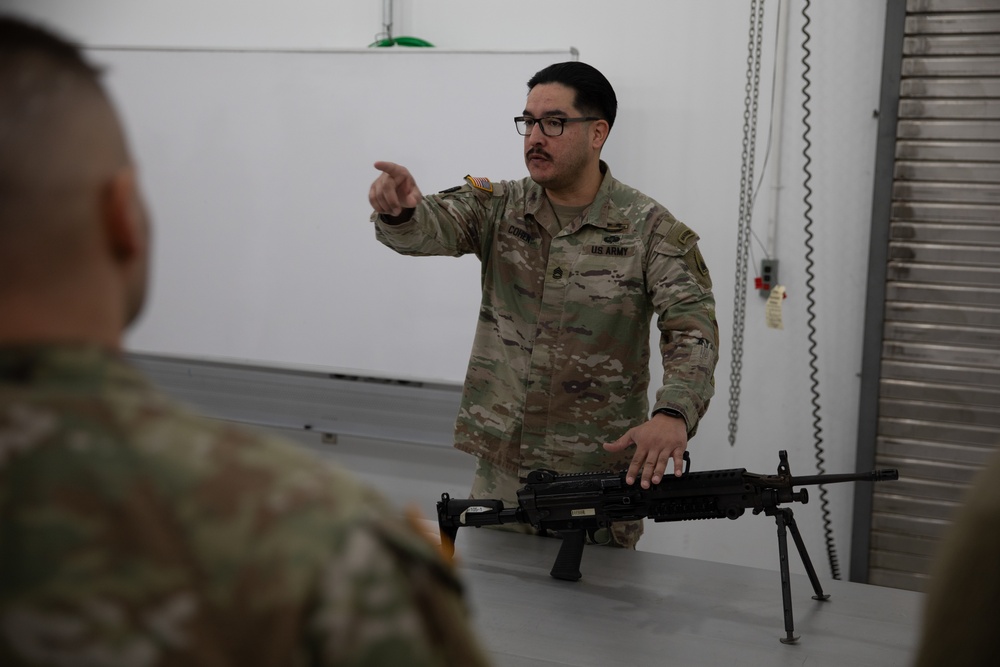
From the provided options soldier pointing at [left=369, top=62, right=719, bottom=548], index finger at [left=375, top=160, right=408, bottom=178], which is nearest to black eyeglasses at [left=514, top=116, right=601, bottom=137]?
soldier pointing at [left=369, top=62, right=719, bottom=548]

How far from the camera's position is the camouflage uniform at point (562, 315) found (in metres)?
2.27

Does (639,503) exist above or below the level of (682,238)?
below

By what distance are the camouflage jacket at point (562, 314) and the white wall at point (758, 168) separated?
1.04 metres

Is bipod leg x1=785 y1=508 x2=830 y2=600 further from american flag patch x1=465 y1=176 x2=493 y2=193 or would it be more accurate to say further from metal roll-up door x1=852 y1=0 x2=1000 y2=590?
metal roll-up door x1=852 y1=0 x2=1000 y2=590

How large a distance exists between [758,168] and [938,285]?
→ 68cm

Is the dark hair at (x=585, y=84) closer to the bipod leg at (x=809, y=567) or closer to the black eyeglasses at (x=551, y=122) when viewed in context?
the black eyeglasses at (x=551, y=122)

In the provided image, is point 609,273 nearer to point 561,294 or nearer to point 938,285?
point 561,294

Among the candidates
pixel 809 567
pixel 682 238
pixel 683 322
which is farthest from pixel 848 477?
pixel 682 238

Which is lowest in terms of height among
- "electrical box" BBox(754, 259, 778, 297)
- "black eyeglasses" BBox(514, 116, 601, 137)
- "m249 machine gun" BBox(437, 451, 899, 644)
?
"m249 machine gun" BBox(437, 451, 899, 644)

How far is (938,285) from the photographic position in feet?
10.0

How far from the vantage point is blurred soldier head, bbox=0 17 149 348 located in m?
0.55

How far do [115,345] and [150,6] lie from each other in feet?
12.6

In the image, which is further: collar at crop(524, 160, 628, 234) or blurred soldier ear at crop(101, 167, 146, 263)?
collar at crop(524, 160, 628, 234)

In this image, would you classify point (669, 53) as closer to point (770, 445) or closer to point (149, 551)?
point (770, 445)
